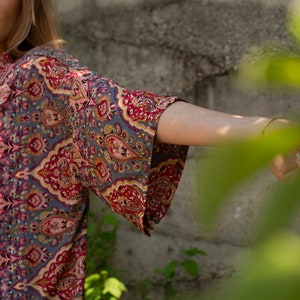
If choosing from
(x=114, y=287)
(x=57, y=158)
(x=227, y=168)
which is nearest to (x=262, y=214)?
(x=227, y=168)

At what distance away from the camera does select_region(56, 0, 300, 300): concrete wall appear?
2123 mm

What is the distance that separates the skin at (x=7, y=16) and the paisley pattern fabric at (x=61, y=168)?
0.07 meters

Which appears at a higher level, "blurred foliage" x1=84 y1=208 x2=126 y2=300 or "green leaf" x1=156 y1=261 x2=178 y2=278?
"green leaf" x1=156 y1=261 x2=178 y2=278

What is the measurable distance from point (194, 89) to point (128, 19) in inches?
12.7

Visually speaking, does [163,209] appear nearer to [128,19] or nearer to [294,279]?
[128,19]

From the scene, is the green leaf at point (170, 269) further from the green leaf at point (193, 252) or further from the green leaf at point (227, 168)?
the green leaf at point (227, 168)

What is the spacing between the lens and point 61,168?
1.62 m

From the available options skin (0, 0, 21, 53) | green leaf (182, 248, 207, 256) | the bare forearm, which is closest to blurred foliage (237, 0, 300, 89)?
the bare forearm

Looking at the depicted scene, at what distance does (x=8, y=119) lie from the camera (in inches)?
63.2

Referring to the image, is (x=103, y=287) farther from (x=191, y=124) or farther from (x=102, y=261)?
(x=191, y=124)

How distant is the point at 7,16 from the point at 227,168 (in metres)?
1.34

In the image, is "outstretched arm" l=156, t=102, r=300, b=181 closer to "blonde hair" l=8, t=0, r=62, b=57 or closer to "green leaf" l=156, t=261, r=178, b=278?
"blonde hair" l=8, t=0, r=62, b=57

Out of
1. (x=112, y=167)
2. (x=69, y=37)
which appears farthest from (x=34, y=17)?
(x=69, y=37)

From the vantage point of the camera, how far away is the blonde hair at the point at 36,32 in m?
1.68
